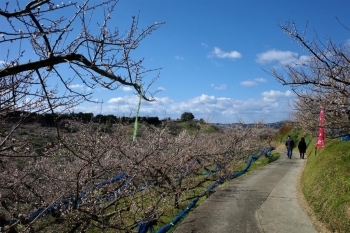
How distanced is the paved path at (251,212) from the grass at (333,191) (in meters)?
0.43

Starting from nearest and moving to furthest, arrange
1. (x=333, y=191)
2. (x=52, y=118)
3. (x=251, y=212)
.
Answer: (x=52, y=118), (x=333, y=191), (x=251, y=212)

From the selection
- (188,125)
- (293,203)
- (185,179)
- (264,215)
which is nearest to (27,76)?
(264,215)

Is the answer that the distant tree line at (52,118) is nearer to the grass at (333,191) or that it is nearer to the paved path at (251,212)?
the paved path at (251,212)

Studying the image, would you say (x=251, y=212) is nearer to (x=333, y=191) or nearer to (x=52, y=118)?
(x=333, y=191)

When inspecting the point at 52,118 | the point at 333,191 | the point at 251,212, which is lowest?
the point at 251,212

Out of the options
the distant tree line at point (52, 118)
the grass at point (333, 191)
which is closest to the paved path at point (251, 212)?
the grass at point (333, 191)

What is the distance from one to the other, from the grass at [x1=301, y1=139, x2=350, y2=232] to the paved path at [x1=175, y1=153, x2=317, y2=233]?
433mm

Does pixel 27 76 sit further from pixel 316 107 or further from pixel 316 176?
pixel 316 176

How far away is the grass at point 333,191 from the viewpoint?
755cm

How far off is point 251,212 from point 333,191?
2.23 meters

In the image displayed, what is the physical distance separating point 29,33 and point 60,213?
198 inches

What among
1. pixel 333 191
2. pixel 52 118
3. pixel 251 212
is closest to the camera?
pixel 52 118

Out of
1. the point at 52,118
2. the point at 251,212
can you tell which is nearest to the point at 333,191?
the point at 251,212

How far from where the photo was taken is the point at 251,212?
9.78m
